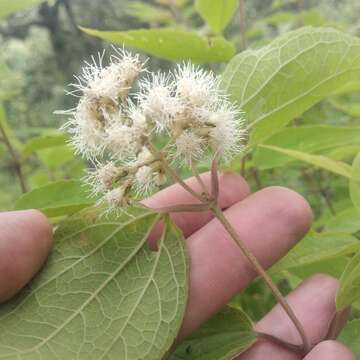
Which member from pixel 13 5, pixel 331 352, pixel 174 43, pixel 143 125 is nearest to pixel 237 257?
pixel 331 352

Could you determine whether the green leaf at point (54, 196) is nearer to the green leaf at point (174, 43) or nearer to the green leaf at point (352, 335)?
the green leaf at point (174, 43)

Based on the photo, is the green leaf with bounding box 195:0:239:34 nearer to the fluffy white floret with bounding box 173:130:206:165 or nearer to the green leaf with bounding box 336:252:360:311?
the fluffy white floret with bounding box 173:130:206:165

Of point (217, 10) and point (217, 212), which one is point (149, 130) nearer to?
point (217, 212)

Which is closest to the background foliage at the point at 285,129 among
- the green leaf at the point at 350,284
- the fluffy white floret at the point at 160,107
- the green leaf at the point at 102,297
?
the green leaf at the point at 350,284

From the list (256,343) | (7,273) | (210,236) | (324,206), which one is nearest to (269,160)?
(210,236)

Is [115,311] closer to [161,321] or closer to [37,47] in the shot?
[161,321]
